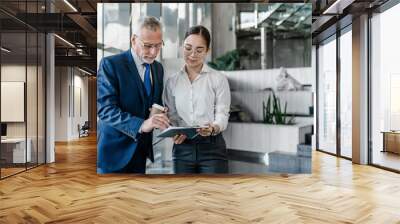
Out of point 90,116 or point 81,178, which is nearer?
point 81,178

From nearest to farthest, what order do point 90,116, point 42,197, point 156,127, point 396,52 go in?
point 42,197
point 156,127
point 396,52
point 90,116

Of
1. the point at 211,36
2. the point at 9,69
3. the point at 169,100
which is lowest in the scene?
the point at 169,100

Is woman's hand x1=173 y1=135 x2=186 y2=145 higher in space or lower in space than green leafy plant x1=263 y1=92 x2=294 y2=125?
lower

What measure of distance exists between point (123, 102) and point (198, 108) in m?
1.08

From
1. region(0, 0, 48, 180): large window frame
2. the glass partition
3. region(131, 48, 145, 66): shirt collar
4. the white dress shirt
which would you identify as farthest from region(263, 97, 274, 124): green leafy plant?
the glass partition

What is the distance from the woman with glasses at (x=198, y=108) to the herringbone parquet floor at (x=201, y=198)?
1.03 feet

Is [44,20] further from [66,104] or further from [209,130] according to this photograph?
[66,104]

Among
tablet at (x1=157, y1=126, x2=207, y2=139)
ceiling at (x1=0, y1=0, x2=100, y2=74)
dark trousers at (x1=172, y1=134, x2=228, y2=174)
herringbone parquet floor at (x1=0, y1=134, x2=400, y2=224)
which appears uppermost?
ceiling at (x1=0, y1=0, x2=100, y2=74)

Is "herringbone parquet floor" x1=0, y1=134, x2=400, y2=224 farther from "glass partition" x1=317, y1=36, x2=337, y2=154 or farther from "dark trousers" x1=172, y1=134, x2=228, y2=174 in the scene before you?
"glass partition" x1=317, y1=36, x2=337, y2=154

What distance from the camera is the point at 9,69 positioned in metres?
6.12

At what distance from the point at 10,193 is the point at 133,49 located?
8.24 feet

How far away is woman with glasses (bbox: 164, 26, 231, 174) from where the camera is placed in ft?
18.8

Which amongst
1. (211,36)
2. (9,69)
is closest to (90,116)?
(9,69)

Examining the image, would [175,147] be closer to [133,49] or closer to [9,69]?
[133,49]
